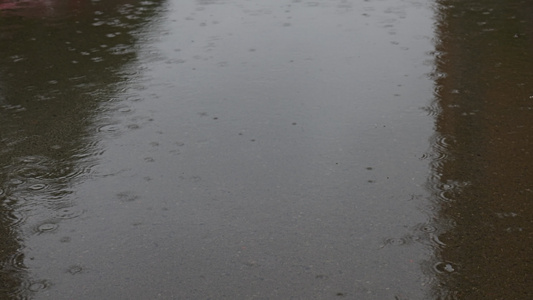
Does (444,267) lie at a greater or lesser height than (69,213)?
greater

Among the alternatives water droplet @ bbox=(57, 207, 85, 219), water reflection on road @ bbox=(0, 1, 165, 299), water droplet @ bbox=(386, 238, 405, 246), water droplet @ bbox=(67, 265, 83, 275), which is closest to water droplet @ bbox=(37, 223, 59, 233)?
water reflection on road @ bbox=(0, 1, 165, 299)

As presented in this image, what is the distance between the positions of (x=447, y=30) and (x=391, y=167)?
4.81 meters

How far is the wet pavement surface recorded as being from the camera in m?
4.41

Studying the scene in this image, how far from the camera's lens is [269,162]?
6000 mm

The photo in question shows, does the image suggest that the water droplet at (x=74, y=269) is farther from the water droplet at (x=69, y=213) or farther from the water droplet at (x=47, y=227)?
the water droplet at (x=69, y=213)

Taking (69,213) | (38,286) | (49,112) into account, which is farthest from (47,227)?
(49,112)

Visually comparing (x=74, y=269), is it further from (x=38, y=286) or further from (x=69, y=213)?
(x=69, y=213)

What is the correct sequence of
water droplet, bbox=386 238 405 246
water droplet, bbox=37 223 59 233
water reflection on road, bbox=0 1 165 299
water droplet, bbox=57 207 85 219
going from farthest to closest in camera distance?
1. water droplet, bbox=57 207 85 219
2. water droplet, bbox=37 223 59 233
3. water reflection on road, bbox=0 1 165 299
4. water droplet, bbox=386 238 405 246

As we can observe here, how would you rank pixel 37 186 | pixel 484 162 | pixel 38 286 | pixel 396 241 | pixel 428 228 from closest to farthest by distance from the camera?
pixel 38 286, pixel 396 241, pixel 428 228, pixel 37 186, pixel 484 162

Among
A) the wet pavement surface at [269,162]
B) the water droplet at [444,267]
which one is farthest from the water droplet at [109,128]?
the water droplet at [444,267]

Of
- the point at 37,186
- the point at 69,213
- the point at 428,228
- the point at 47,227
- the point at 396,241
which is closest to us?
the point at 396,241

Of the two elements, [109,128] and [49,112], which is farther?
[49,112]

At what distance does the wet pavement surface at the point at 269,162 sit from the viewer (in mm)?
4410

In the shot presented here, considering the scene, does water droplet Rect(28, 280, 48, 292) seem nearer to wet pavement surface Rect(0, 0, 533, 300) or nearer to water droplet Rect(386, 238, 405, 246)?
wet pavement surface Rect(0, 0, 533, 300)
